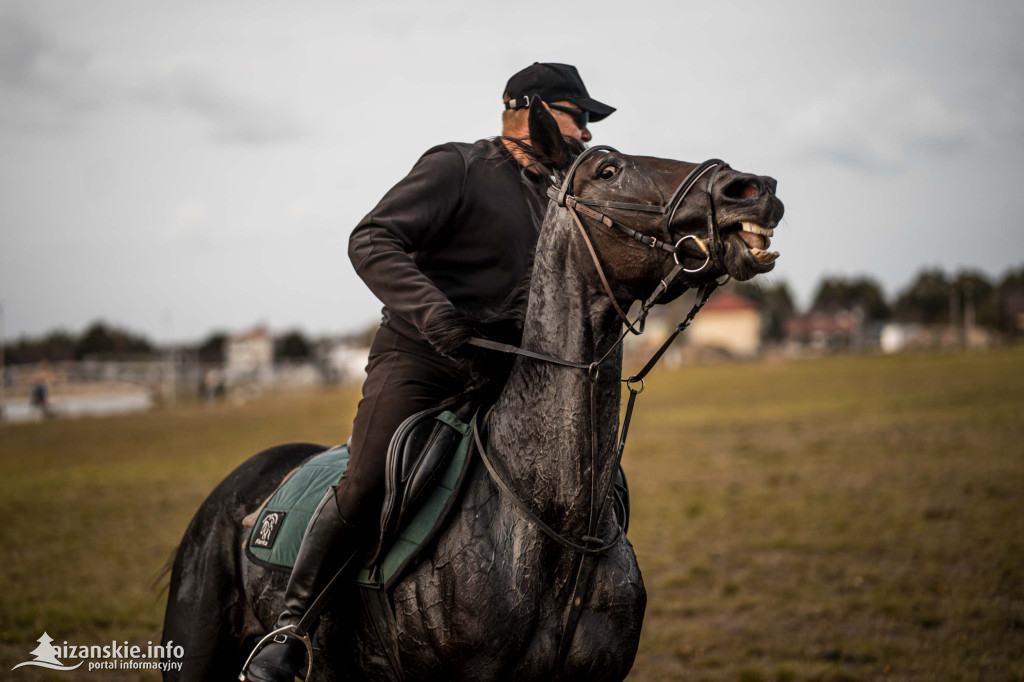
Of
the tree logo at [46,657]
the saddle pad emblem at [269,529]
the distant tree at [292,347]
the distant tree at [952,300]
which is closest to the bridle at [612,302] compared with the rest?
the saddle pad emblem at [269,529]

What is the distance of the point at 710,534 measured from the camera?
36.2 ft

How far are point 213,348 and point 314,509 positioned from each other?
388 feet

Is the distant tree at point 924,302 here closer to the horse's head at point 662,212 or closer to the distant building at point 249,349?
the horse's head at point 662,212

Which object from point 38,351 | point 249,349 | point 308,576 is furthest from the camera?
point 249,349

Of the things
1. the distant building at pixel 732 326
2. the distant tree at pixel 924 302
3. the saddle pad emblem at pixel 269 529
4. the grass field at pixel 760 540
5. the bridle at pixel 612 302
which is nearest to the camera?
the bridle at pixel 612 302

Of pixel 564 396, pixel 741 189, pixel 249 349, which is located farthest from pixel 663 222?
pixel 249 349

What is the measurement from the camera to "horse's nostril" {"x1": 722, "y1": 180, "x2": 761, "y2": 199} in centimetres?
245

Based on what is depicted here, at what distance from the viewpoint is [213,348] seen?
374 feet

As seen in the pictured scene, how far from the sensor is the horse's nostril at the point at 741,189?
2449 millimetres

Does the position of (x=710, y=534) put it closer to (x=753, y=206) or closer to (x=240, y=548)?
(x=240, y=548)

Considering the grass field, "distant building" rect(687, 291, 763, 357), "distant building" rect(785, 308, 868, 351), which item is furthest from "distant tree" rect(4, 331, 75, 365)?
"distant building" rect(785, 308, 868, 351)

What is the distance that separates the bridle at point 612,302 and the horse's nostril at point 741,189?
58 millimetres

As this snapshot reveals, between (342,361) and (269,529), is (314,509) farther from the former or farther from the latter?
(342,361)

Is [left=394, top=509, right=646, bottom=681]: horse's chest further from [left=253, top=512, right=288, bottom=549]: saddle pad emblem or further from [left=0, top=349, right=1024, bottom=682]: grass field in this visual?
[left=0, top=349, right=1024, bottom=682]: grass field
